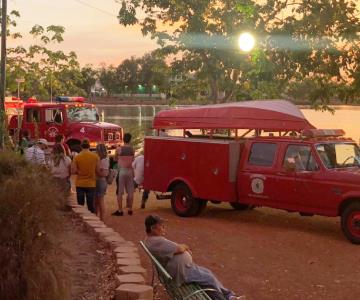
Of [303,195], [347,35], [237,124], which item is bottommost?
[303,195]

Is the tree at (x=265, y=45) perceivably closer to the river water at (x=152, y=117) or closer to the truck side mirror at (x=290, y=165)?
the river water at (x=152, y=117)

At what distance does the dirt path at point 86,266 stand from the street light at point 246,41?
11011mm

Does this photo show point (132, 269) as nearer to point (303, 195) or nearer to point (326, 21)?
point (303, 195)

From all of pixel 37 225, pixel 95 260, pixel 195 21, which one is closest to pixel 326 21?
pixel 195 21

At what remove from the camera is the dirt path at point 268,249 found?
23.1 feet

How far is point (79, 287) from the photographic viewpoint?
18.4 ft

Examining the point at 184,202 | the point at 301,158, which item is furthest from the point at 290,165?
the point at 184,202

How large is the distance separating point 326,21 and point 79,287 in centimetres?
Answer: 1317

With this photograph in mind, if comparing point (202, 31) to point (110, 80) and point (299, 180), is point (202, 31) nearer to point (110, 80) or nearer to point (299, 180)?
point (299, 180)

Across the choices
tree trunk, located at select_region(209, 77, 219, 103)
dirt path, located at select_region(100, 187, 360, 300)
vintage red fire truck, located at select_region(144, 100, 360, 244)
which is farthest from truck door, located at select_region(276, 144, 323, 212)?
tree trunk, located at select_region(209, 77, 219, 103)

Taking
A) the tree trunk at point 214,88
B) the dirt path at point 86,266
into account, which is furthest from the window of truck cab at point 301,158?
the tree trunk at point 214,88

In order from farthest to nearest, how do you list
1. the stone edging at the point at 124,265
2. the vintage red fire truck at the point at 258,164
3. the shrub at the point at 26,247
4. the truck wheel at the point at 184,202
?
Result: the truck wheel at the point at 184,202, the vintage red fire truck at the point at 258,164, the stone edging at the point at 124,265, the shrub at the point at 26,247

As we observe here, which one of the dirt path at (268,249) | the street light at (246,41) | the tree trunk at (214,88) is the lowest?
the dirt path at (268,249)

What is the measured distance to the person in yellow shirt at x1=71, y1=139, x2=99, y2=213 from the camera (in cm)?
1012
